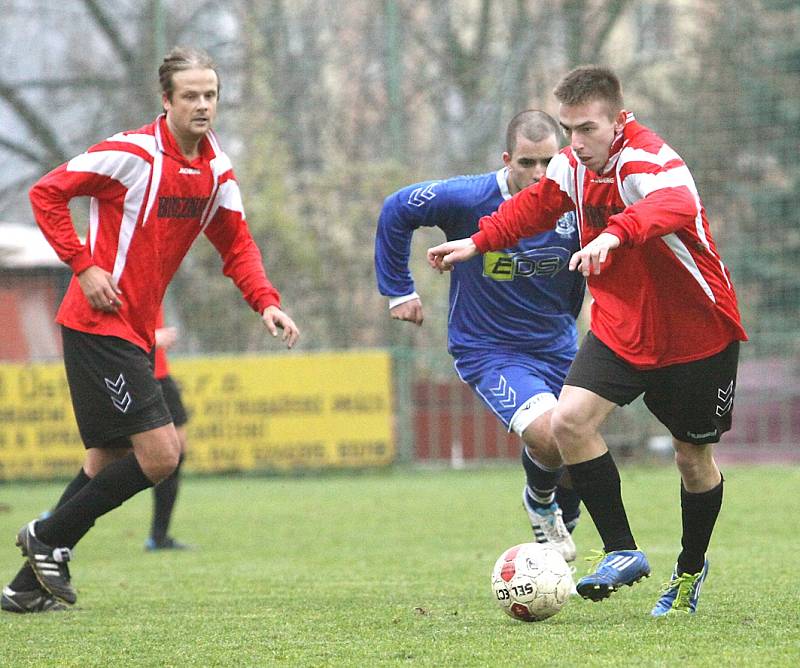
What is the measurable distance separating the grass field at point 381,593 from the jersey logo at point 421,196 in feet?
6.07

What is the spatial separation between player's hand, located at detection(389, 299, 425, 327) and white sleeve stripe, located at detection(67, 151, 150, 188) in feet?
4.83

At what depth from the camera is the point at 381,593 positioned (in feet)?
21.2

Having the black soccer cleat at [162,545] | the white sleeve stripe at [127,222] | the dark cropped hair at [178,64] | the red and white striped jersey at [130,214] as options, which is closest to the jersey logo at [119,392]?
the red and white striped jersey at [130,214]

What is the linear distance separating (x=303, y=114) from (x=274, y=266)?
190cm

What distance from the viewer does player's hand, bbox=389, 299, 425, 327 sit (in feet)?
22.8

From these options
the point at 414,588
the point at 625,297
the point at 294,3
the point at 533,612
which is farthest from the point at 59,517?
the point at 294,3

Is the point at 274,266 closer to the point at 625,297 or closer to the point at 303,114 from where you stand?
the point at 303,114

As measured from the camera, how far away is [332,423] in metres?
15.5

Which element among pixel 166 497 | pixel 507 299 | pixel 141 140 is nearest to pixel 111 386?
pixel 141 140

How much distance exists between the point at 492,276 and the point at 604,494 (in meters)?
1.89

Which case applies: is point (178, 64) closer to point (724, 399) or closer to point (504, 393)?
point (504, 393)

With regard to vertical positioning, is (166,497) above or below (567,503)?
below

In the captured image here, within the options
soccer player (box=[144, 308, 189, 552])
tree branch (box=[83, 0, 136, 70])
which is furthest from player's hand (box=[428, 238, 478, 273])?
tree branch (box=[83, 0, 136, 70])

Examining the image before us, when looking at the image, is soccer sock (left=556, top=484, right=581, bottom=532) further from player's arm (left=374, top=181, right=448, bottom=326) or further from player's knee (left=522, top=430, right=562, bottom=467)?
player's arm (left=374, top=181, right=448, bottom=326)
